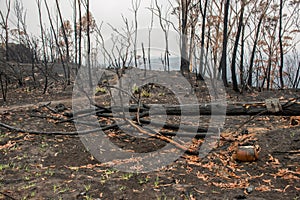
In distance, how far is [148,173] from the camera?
2.90 metres

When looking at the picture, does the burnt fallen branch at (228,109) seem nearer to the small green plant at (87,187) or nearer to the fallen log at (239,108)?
the fallen log at (239,108)

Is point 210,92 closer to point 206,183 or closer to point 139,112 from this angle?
point 139,112

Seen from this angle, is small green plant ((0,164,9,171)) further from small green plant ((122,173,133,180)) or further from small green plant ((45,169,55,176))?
small green plant ((122,173,133,180))

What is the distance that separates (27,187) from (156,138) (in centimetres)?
188

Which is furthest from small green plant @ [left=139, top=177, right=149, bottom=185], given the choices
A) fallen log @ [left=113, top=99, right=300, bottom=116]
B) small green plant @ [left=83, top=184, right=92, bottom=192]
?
fallen log @ [left=113, top=99, right=300, bottom=116]

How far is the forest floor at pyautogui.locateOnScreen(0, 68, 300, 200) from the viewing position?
2.46 m

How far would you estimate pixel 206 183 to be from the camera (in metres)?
2.67

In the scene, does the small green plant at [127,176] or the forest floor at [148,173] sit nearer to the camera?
the forest floor at [148,173]

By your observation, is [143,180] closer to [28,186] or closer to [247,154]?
[28,186]

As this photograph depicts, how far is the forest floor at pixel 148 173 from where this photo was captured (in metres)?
2.46

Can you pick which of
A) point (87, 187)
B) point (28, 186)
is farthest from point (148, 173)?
point (28, 186)

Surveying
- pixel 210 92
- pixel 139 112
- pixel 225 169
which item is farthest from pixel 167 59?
pixel 225 169

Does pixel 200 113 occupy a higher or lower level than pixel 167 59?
lower

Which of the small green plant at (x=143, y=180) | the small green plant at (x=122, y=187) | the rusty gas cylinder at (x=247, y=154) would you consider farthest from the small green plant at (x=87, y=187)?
the rusty gas cylinder at (x=247, y=154)
